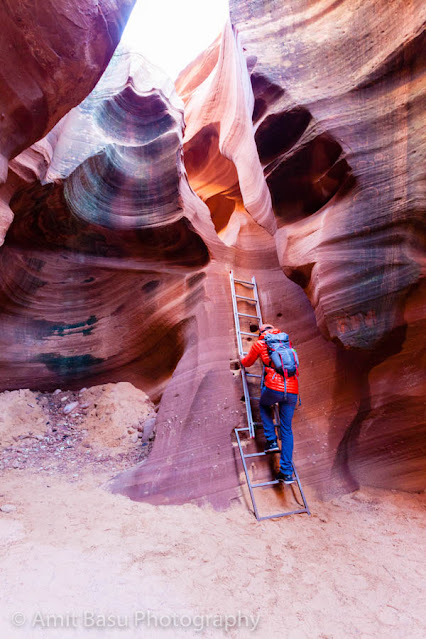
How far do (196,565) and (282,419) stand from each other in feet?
6.25

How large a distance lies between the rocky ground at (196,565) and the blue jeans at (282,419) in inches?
21.5

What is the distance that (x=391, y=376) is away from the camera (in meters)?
4.81

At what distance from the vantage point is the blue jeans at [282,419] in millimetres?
4629

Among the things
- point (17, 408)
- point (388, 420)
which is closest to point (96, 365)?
point (17, 408)

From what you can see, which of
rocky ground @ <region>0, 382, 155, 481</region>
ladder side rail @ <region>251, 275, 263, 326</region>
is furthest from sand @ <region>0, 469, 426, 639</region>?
ladder side rail @ <region>251, 275, 263, 326</region>

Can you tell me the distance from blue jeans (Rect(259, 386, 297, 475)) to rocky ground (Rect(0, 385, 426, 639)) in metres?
0.55

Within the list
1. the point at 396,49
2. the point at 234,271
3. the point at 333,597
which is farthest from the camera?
the point at 234,271

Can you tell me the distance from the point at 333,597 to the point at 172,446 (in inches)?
100

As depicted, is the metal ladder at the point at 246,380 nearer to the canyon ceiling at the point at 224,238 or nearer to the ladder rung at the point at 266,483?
the ladder rung at the point at 266,483

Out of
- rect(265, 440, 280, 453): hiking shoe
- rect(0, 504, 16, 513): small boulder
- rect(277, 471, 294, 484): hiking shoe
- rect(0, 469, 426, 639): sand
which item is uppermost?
rect(265, 440, 280, 453): hiking shoe

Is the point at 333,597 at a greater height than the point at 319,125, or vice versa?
the point at 319,125

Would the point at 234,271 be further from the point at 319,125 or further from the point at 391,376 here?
the point at 391,376

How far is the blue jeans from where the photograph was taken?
182 inches

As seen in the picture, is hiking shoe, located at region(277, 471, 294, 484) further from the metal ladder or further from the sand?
the sand
